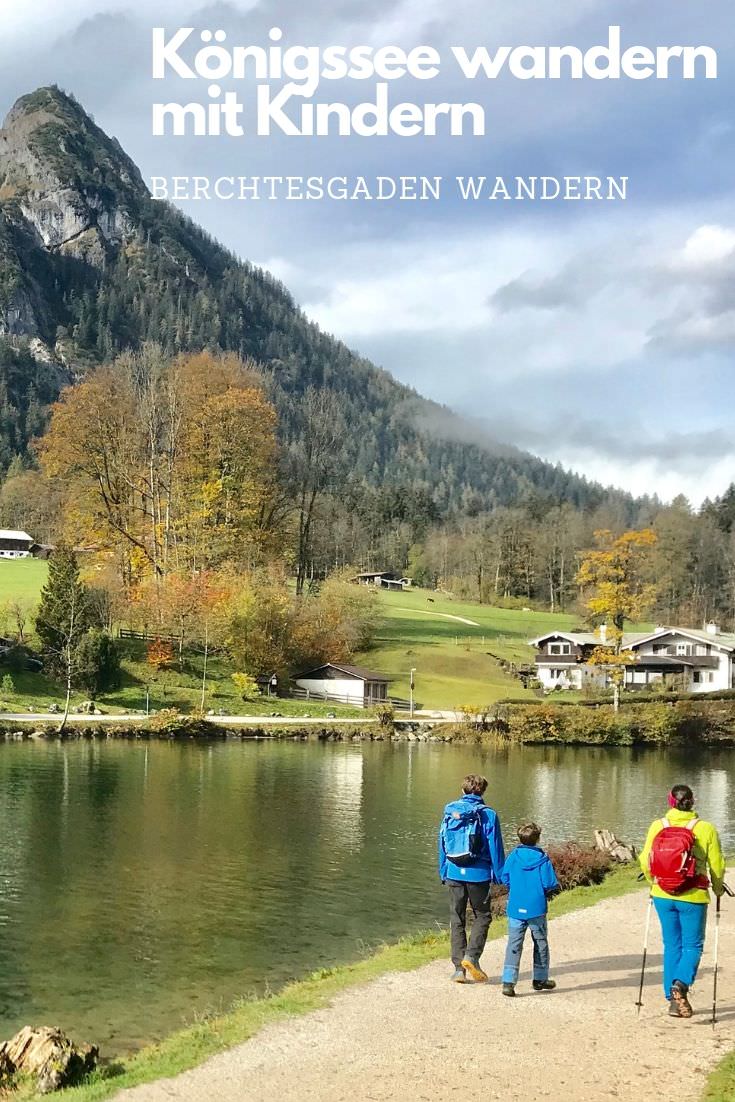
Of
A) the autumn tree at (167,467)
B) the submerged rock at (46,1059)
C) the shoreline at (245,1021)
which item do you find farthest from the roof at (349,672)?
the submerged rock at (46,1059)

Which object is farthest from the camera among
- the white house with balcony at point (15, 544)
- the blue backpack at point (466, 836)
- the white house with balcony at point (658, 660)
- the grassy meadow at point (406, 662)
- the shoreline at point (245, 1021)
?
the white house with balcony at point (15, 544)

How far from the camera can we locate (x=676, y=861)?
1105 cm

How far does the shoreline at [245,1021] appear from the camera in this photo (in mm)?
9891

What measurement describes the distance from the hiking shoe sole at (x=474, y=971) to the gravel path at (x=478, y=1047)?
137mm

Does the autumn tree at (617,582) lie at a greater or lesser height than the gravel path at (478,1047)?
greater

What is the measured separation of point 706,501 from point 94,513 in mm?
124232

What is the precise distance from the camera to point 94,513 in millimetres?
75312

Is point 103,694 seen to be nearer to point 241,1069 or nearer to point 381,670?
point 381,670

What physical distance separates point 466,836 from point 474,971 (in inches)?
66.1

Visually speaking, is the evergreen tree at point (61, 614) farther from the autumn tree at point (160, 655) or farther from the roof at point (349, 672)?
the roof at point (349, 672)

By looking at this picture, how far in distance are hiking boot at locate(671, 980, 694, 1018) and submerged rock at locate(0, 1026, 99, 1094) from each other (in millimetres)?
6000

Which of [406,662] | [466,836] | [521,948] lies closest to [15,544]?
[406,662]

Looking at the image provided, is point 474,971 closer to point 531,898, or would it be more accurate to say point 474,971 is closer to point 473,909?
point 473,909

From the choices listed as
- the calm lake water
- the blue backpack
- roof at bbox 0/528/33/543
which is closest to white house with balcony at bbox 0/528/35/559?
roof at bbox 0/528/33/543
